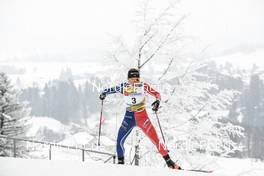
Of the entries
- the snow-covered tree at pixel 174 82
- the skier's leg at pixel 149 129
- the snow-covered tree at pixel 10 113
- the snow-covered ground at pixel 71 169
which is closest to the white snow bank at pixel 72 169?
the snow-covered ground at pixel 71 169

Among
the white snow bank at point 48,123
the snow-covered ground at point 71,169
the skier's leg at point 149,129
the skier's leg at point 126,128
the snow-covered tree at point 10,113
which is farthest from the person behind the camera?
the white snow bank at point 48,123

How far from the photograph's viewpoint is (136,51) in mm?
12312

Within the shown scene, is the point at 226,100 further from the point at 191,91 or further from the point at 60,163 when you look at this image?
the point at 60,163

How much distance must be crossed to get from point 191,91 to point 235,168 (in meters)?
70.2

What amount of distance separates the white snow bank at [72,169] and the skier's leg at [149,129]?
0.54 metres

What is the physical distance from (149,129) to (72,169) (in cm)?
184

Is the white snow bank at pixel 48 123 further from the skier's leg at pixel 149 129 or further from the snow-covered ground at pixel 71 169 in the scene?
the skier's leg at pixel 149 129

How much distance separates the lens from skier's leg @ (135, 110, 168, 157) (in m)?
8.27

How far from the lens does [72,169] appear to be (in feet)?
26.1

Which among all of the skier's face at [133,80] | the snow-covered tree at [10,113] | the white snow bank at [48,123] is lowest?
the white snow bank at [48,123]

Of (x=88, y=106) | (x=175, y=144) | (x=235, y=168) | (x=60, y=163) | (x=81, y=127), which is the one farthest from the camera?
(x=88, y=106)

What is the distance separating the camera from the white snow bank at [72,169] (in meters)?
7.62

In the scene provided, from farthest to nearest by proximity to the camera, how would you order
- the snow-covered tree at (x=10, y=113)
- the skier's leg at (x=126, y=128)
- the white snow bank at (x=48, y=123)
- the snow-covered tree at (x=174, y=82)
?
the white snow bank at (x=48, y=123) < the snow-covered tree at (x=10, y=113) < the snow-covered tree at (x=174, y=82) < the skier's leg at (x=126, y=128)

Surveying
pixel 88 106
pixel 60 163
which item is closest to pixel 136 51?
pixel 60 163
